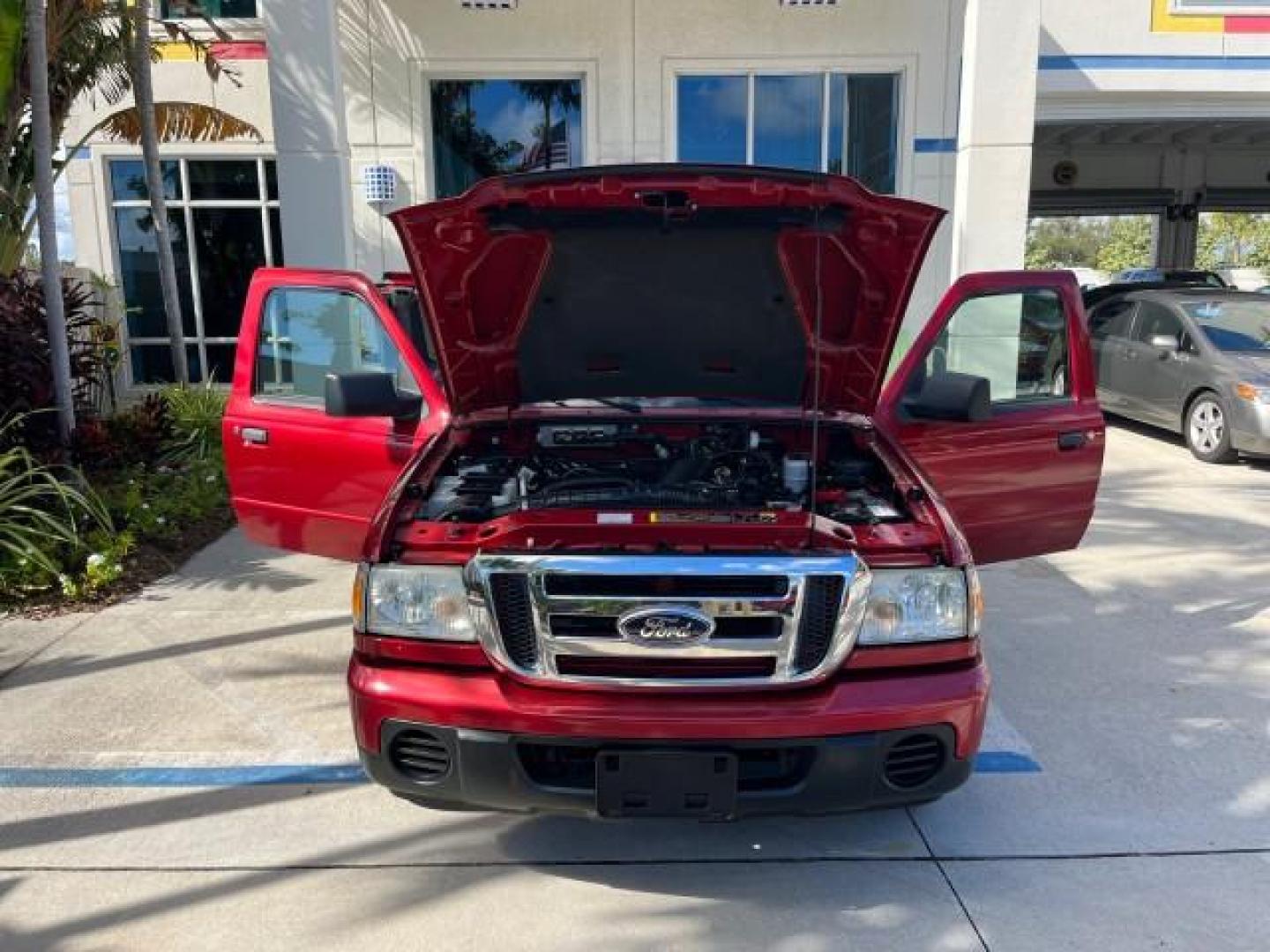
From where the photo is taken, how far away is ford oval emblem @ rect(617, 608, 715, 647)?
2.55 metres

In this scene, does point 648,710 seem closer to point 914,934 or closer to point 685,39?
point 914,934

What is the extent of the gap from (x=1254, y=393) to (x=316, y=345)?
787 centimetres

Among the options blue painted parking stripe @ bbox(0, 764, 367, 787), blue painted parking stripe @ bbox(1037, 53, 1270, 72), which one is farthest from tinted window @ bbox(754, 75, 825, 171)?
blue painted parking stripe @ bbox(0, 764, 367, 787)

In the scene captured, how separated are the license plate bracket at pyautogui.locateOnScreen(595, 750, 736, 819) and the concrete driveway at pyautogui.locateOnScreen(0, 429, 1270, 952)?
0.45 metres

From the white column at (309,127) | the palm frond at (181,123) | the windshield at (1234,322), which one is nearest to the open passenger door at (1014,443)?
the white column at (309,127)

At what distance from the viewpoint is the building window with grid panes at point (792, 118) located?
1053cm

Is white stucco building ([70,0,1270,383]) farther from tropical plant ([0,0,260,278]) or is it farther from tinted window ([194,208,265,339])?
tropical plant ([0,0,260,278])

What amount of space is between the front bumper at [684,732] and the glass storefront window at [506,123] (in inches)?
347

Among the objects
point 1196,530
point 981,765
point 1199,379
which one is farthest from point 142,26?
point 1199,379

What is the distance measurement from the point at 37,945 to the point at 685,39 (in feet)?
32.5

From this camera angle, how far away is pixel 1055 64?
11812 millimetres

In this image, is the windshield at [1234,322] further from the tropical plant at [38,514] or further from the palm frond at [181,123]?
the palm frond at [181,123]

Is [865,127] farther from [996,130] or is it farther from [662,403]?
[662,403]

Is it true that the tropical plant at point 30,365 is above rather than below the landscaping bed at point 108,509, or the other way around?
above
